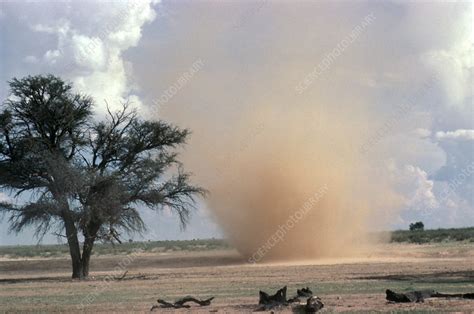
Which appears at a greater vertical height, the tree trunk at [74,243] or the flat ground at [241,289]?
the tree trunk at [74,243]

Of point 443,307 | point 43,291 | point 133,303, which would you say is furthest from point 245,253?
point 443,307

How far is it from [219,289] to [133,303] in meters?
6.17

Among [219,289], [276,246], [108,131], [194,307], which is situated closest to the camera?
[194,307]

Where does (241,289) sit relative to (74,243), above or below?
below

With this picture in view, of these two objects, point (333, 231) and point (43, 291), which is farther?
point (333, 231)

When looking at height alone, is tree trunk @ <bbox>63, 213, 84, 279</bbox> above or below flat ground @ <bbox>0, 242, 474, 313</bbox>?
above

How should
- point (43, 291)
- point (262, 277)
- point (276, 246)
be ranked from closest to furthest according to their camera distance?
1. point (43, 291)
2. point (262, 277)
3. point (276, 246)

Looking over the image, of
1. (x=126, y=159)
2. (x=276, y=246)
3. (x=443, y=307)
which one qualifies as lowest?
(x=443, y=307)

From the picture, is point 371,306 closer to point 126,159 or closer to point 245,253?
point 126,159

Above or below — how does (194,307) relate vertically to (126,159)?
below

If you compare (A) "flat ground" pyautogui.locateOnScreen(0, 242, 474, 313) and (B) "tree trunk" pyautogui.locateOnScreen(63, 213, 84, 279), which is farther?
(B) "tree trunk" pyautogui.locateOnScreen(63, 213, 84, 279)

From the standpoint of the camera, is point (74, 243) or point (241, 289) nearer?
point (241, 289)

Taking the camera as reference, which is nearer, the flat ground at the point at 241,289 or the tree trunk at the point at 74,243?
the flat ground at the point at 241,289

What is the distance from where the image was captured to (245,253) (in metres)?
58.2
